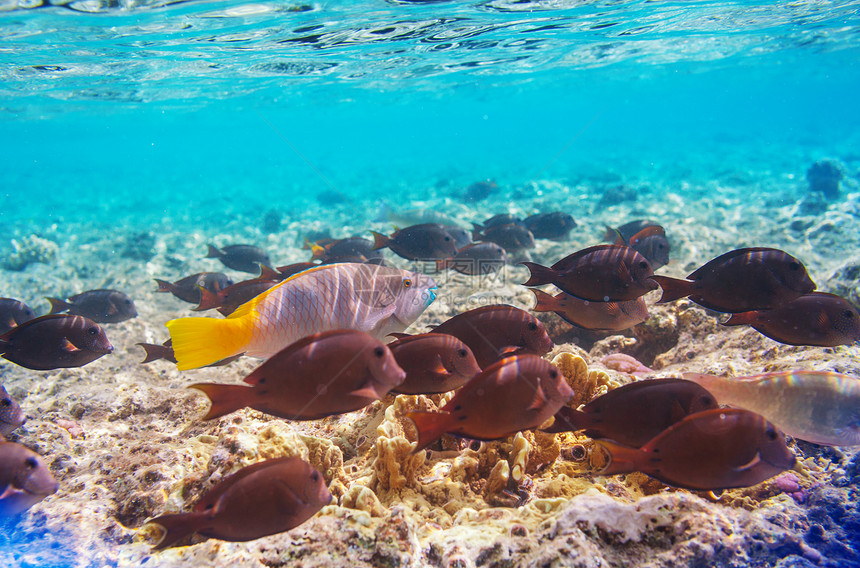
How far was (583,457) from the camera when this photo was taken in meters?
2.68

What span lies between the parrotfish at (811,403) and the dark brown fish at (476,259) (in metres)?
4.21

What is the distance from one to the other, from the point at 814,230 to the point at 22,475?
1661 cm

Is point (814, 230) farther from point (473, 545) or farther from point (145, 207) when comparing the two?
point (145, 207)

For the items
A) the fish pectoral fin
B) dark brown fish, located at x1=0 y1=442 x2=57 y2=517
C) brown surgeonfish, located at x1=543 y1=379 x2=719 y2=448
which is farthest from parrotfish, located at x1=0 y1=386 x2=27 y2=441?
the fish pectoral fin

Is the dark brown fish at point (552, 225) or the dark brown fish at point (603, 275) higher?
the dark brown fish at point (603, 275)

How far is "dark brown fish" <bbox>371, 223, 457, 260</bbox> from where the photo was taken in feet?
19.2

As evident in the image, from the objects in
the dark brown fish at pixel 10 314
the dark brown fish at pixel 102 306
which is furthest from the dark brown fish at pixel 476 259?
the dark brown fish at pixel 10 314

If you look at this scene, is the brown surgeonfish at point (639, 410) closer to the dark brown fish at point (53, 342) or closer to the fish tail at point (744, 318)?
the fish tail at point (744, 318)

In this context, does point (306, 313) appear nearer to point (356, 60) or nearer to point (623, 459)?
point (623, 459)

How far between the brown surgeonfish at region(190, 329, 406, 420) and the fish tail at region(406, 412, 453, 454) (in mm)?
183

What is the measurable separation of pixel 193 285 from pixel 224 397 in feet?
14.7

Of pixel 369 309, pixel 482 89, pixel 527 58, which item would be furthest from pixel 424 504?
pixel 482 89

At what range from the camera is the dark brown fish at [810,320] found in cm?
263

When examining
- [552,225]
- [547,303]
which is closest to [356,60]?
[552,225]
